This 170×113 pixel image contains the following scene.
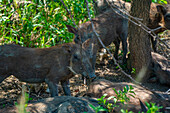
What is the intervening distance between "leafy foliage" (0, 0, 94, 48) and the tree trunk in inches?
61.7

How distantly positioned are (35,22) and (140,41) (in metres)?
2.71

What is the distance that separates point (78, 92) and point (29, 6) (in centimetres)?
284

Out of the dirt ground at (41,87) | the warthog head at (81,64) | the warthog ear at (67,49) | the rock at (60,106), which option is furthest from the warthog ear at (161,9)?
the rock at (60,106)

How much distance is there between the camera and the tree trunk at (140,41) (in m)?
5.00

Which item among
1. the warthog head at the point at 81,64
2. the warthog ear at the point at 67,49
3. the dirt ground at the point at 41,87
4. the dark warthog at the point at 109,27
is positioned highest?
the dark warthog at the point at 109,27

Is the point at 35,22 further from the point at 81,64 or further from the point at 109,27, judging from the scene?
the point at 81,64

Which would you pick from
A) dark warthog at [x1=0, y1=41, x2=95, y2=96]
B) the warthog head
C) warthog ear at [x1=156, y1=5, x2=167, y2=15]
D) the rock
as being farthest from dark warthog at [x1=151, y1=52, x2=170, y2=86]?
the rock

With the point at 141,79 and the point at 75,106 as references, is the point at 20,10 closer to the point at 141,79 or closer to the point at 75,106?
the point at 141,79

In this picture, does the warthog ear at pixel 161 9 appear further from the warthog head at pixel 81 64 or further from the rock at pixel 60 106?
the rock at pixel 60 106

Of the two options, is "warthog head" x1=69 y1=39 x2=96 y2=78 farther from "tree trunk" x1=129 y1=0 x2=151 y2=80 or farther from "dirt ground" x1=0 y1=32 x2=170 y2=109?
"tree trunk" x1=129 y1=0 x2=151 y2=80

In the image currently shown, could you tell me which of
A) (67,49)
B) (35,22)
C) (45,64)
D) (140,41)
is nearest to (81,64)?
(67,49)

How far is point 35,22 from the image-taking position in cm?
595

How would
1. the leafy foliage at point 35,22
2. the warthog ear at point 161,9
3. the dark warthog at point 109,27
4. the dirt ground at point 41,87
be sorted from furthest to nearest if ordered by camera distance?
the warthog ear at point 161,9
the dark warthog at point 109,27
the leafy foliage at point 35,22
the dirt ground at point 41,87

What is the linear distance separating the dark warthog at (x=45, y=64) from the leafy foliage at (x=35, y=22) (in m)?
1.39
